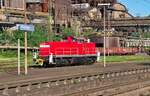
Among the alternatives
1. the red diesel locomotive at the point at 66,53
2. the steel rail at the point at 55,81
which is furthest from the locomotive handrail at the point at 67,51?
the steel rail at the point at 55,81

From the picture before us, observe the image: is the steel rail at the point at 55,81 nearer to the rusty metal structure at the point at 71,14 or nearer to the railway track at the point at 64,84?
the railway track at the point at 64,84

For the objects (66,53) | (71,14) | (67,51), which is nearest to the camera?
(66,53)

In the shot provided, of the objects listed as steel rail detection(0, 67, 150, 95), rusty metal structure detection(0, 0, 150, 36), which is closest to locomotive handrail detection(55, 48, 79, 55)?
steel rail detection(0, 67, 150, 95)

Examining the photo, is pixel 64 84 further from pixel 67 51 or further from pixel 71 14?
pixel 71 14

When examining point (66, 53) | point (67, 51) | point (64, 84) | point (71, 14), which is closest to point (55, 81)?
point (64, 84)

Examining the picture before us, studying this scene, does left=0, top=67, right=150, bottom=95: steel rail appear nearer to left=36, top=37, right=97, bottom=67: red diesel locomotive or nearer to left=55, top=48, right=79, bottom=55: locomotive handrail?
left=36, top=37, right=97, bottom=67: red diesel locomotive

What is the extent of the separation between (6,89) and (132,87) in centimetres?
944

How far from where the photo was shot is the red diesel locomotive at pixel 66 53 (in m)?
50.8

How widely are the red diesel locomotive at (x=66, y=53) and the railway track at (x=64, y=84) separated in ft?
54.3

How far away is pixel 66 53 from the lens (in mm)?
52719

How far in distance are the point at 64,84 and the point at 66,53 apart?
1062 inches

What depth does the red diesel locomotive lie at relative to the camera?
50.8 m

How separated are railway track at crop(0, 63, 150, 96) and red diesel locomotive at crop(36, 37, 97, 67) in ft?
54.3

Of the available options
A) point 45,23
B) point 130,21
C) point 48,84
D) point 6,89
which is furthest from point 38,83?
point 130,21
